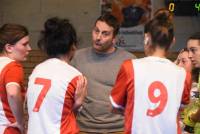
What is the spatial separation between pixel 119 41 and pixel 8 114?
104 inches

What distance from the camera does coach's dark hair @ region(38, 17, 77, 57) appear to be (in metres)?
2.51

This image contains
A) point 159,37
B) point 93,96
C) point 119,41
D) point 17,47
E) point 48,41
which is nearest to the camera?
point 159,37

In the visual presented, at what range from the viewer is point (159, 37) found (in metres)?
2.37

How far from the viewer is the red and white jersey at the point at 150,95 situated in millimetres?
2338

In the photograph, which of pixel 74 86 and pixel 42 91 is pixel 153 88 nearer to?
pixel 74 86

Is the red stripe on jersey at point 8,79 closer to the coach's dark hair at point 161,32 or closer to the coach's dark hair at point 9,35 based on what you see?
the coach's dark hair at point 9,35

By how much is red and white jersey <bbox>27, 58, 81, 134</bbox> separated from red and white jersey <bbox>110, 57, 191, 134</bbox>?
11.4 inches

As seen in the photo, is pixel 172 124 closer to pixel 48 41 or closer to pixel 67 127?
pixel 67 127

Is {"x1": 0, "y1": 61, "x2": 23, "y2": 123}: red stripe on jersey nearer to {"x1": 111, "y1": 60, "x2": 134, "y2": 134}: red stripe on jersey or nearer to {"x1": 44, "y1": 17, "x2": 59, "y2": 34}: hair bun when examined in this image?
{"x1": 44, "y1": 17, "x2": 59, "y2": 34}: hair bun

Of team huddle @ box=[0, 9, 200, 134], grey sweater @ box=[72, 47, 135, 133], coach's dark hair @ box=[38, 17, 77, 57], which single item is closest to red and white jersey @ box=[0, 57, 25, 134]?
team huddle @ box=[0, 9, 200, 134]

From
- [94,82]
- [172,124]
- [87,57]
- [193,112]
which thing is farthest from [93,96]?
[172,124]

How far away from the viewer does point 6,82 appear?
262cm

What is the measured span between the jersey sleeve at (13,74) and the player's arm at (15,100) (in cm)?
3

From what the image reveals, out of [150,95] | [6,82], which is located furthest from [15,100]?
[150,95]
